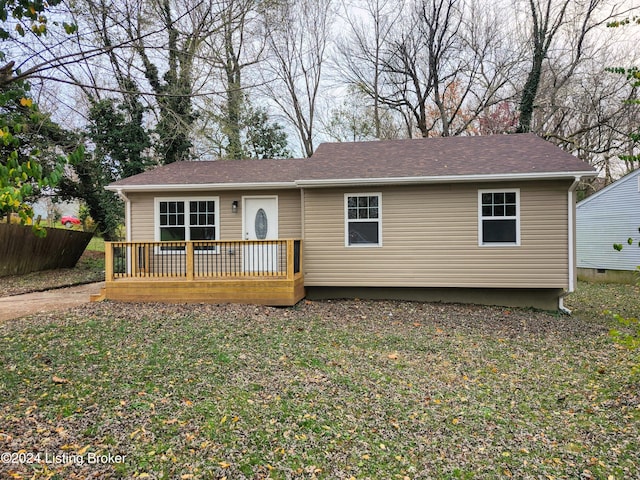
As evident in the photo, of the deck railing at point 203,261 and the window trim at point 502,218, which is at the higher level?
the window trim at point 502,218

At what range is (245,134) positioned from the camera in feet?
63.4

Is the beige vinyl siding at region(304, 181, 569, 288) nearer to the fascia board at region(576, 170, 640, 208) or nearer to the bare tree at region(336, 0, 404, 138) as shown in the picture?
the fascia board at region(576, 170, 640, 208)

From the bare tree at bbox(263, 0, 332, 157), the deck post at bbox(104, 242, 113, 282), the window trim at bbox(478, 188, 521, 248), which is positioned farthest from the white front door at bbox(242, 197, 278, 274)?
the bare tree at bbox(263, 0, 332, 157)

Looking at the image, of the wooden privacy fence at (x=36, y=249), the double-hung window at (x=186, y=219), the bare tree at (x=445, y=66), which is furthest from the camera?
the bare tree at (x=445, y=66)

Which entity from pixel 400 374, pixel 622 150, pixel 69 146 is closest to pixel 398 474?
pixel 400 374

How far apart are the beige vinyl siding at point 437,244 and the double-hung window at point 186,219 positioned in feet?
8.33

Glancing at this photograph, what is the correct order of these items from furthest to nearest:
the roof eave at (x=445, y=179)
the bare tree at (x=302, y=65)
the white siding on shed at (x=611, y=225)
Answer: the bare tree at (x=302, y=65), the white siding on shed at (x=611, y=225), the roof eave at (x=445, y=179)

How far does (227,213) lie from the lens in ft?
33.0

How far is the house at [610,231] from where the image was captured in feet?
50.5

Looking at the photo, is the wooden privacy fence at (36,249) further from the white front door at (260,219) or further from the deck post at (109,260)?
the white front door at (260,219)

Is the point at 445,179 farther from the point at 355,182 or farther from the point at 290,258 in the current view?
the point at 290,258

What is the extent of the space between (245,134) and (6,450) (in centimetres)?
1756

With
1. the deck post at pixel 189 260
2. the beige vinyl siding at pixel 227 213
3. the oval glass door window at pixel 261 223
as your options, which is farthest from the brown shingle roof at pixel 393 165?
the deck post at pixel 189 260

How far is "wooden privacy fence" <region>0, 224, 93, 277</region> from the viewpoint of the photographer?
12242 millimetres
